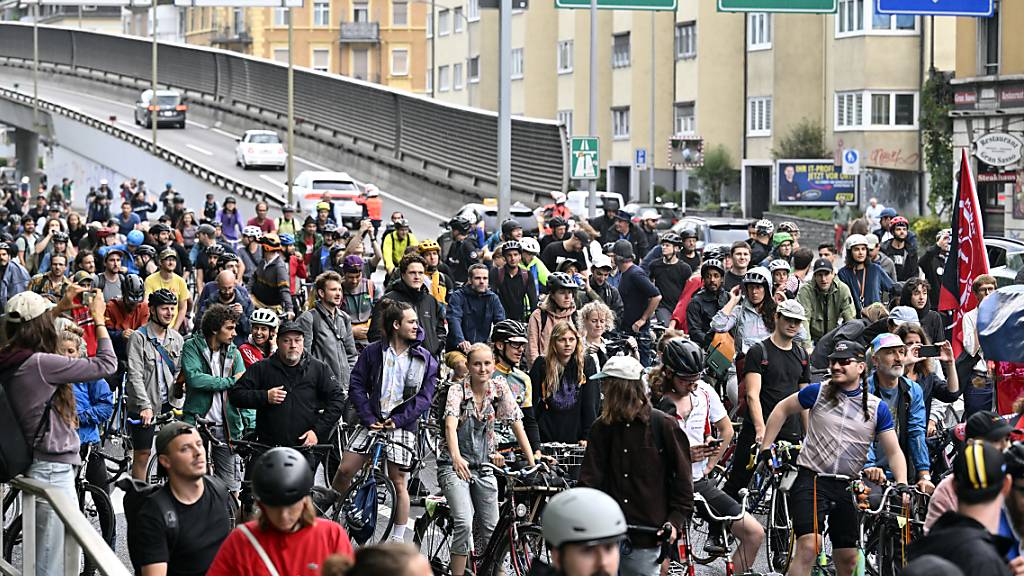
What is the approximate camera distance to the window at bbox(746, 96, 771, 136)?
64.6 m

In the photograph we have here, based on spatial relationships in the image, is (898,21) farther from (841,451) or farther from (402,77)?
(402,77)

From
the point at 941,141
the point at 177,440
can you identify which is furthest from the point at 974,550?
the point at 941,141

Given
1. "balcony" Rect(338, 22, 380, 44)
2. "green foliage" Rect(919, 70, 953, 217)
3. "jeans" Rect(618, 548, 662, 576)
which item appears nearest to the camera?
"jeans" Rect(618, 548, 662, 576)

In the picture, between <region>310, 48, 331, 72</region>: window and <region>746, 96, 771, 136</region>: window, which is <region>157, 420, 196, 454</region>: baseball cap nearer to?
<region>746, 96, 771, 136</region>: window

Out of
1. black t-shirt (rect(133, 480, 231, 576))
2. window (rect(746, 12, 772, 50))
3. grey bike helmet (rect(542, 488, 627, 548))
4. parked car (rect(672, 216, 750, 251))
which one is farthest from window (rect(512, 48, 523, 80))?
grey bike helmet (rect(542, 488, 627, 548))

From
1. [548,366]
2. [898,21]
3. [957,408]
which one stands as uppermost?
[898,21]

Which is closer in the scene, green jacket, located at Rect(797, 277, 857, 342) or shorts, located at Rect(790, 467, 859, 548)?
shorts, located at Rect(790, 467, 859, 548)

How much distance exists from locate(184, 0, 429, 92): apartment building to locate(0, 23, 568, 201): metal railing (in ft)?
103

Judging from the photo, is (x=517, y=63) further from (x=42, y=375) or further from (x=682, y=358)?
(x=42, y=375)

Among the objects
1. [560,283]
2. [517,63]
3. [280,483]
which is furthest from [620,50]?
[280,483]

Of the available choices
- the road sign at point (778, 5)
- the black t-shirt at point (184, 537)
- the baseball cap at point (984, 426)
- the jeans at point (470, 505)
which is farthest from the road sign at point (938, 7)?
the black t-shirt at point (184, 537)

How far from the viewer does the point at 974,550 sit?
5496 mm

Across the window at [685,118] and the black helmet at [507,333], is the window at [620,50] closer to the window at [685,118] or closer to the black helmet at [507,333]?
the window at [685,118]

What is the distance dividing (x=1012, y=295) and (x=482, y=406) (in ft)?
10.7
